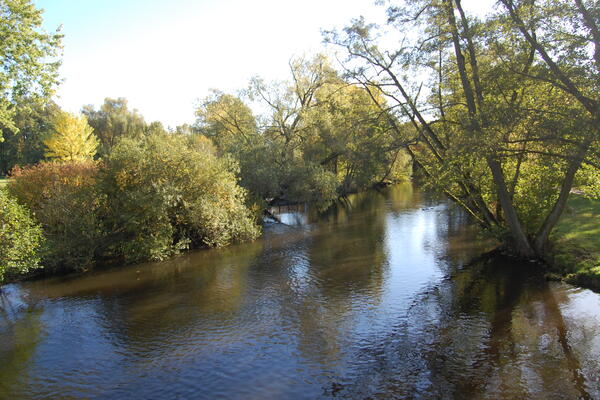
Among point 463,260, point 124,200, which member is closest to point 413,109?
point 463,260

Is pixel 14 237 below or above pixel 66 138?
below

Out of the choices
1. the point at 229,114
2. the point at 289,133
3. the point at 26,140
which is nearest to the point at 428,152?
the point at 289,133

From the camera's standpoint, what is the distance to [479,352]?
33.3ft

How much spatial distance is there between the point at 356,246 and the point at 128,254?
40.5 ft

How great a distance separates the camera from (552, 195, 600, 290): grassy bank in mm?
14554

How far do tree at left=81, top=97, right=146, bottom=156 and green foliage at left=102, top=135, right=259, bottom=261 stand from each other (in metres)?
44.0

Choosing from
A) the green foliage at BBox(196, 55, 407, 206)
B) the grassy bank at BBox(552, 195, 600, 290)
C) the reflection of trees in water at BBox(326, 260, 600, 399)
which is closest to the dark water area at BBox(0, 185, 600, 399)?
the reflection of trees in water at BBox(326, 260, 600, 399)

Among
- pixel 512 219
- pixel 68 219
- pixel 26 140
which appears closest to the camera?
pixel 512 219

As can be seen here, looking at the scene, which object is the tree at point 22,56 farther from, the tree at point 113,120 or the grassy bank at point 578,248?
the tree at point 113,120

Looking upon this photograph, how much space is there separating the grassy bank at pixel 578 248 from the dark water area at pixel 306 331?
1.01 metres

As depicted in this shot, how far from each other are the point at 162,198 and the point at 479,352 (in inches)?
645

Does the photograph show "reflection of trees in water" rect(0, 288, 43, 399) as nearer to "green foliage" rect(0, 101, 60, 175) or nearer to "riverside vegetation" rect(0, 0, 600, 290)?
"riverside vegetation" rect(0, 0, 600, 290)

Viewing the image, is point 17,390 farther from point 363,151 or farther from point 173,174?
point 363,151

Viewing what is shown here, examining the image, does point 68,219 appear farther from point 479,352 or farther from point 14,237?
point 479,352
